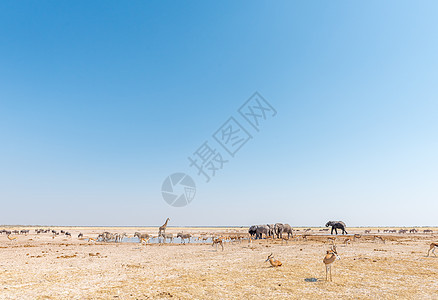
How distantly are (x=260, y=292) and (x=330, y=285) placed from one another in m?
3.65

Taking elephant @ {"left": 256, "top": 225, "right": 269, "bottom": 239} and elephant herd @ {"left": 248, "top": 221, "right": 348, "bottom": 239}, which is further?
elephant @ {"left": 256, "top": 225, "right": 269, "bottom": 239}

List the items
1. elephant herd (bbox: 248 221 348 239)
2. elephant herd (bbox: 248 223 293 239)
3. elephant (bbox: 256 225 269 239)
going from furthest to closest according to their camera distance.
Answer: elephant (bbox: 256 225 269 239) < elephant herd (bbox: 248 223 293 239) < elephant herd (bbox: 248 221 348 239)

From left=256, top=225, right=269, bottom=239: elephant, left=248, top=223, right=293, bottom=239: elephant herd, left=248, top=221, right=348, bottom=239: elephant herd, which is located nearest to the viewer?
left=248, top=221, right=348, bottom=239: elephant herd

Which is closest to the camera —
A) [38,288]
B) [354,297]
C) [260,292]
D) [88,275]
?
[354,297]

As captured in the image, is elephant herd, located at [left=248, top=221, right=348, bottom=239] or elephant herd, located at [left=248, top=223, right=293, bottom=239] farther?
elephant herd, located at [left=248, top=223, right=293, bottom=239]

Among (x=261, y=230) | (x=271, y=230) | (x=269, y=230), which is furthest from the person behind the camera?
(x=271, y=230)

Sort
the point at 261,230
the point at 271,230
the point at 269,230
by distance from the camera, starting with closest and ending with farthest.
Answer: the point at 261,230, the point at 269,230, the point at 271,230

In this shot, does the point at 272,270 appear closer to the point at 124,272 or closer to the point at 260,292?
the point at 260,292

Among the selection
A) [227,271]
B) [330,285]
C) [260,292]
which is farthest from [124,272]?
[330,285]

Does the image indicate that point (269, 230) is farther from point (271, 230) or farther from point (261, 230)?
point (261, 230)

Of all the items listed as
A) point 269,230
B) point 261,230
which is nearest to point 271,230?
point 269,230

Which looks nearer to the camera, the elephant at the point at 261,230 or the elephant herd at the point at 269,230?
the elephant herd at the point at 269,230

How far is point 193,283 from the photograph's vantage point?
1312cm

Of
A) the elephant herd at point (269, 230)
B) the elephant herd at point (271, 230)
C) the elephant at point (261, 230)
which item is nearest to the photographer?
the elephant herd at point (271, 230)
